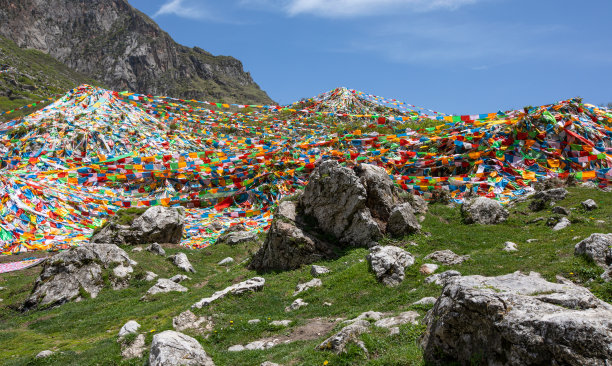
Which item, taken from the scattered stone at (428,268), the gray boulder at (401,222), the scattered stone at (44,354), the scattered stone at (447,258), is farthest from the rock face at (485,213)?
the scattered stone at (44,354)

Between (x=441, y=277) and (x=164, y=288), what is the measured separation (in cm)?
1162

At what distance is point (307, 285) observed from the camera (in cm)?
1506

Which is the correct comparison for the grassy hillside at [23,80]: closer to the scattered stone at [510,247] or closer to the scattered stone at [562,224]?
the scattered stone at [510,247]

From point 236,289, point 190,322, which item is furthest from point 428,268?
point 190,322

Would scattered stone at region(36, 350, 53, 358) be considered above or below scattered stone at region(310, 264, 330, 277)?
below

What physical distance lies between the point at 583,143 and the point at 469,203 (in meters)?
12.2

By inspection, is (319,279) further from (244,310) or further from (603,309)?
(603,309)

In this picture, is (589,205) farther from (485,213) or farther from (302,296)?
(302,296)

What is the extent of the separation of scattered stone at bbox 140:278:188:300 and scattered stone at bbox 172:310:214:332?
488cm

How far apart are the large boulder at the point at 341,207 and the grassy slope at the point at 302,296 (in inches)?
45.7

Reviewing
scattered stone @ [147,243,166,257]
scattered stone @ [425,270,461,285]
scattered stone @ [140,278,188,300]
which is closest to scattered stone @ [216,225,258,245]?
scattered stone @ [147,243,166,257]

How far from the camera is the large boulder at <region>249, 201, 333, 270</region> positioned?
1809cm

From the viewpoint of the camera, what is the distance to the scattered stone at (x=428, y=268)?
44.3 feet

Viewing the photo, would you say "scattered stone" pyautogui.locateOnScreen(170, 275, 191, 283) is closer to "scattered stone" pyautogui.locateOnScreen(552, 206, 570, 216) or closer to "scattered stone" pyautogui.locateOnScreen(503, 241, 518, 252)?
"scattered stone" pyautogui.locateOnScreen(503, 241, 518, 252)
